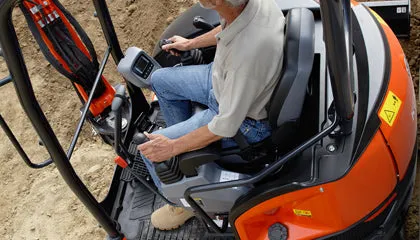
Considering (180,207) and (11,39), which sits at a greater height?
(11,39)

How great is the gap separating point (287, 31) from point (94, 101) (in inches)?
45.1

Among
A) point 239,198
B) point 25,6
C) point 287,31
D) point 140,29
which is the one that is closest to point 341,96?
point 287,31

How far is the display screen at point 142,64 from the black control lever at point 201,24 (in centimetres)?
32

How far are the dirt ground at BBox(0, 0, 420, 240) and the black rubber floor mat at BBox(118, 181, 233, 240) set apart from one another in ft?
1.41

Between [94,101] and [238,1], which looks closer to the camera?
[238,1]

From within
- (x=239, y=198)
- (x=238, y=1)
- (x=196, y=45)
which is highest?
(x=238, y=1)

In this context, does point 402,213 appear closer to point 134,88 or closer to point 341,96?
point 341,96

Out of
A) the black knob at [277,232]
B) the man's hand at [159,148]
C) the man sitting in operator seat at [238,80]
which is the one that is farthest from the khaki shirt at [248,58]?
the black knob at [277,232]

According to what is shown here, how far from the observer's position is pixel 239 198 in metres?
2.01

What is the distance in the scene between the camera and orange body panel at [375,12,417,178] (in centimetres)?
186

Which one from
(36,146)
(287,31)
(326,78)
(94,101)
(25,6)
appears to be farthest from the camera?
(36,146)

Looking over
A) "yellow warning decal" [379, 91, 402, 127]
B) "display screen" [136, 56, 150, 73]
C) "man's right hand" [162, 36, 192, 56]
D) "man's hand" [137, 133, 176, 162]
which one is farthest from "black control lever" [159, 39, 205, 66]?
"yellow warning decal" [379, 91, 402, 127]

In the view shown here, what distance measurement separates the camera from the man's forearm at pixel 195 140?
190cm

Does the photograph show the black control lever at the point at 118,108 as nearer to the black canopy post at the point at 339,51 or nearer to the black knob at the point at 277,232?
the black knob at the point at 277,232
